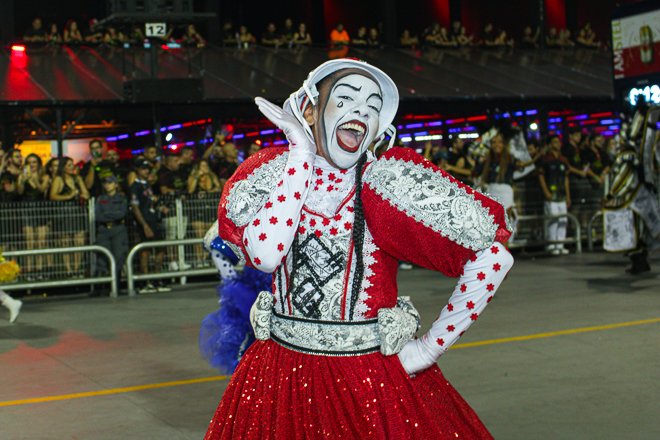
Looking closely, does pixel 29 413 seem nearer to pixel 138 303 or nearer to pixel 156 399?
pixel 156 399

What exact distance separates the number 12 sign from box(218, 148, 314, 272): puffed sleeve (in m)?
10.3

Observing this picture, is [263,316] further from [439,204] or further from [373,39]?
[373,39]

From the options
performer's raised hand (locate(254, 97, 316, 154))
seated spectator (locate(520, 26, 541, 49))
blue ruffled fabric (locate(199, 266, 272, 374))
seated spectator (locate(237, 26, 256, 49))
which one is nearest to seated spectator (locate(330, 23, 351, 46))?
seated spectator (locate(237, 26, 256, 49))

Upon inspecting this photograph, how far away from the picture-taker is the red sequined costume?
2.48m

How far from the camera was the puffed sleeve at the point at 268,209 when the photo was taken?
2.51 metres

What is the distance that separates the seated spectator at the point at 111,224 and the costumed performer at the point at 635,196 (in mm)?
6557

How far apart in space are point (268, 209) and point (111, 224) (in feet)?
28.0

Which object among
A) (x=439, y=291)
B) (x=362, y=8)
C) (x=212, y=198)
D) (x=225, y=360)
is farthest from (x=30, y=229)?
(x=362, y=8)

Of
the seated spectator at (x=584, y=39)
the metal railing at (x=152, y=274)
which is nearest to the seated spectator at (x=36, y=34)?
the metal railing at (x=152, y=274)

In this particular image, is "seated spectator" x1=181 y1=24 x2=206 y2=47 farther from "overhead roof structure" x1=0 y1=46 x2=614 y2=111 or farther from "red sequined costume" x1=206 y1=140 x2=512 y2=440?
"red sequined costume" x1=206 y1=140 x2=512 y2=440

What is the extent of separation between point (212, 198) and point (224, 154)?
3.59ft

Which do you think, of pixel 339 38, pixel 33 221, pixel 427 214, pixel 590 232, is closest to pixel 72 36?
pixel 339 38

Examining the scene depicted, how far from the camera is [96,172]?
11.1 metres

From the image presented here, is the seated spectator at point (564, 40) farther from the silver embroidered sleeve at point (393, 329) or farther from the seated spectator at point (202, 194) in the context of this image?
the silver embroidered sleeve at point (393, 329)
